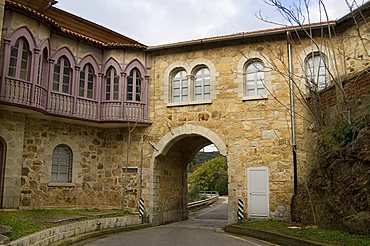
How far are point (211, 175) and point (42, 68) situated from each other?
26906mm

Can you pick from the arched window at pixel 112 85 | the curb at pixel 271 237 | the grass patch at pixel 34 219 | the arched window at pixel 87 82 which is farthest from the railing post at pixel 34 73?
the curb at pixel 271 237

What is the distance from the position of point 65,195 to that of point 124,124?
362 cm

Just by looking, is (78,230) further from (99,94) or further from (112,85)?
(112,85)

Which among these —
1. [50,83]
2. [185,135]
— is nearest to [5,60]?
[50,83]

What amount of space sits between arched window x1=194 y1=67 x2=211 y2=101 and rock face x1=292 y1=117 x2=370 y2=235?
19.6 feet

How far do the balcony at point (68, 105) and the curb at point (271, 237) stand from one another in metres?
5.90

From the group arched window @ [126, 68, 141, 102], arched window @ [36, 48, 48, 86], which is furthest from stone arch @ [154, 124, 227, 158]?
arched window @ [36, 48, 48, 86]

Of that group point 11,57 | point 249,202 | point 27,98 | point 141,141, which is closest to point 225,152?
point 249,202

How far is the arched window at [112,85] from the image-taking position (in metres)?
Answer: 16.0

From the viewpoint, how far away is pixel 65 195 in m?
15.1

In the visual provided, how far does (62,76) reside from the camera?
14805 millimetres

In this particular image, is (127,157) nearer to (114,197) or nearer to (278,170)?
(114,197)

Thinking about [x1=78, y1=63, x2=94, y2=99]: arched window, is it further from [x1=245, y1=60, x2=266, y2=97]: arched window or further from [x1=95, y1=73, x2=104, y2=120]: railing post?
[x1=245, y1=60, x2=266, y2=97]: arched window

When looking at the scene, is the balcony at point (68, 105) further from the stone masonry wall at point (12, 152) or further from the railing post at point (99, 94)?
the stone masonry wall at point (12, 152)
